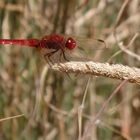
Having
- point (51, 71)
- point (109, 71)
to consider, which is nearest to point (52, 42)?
point (109, 71)

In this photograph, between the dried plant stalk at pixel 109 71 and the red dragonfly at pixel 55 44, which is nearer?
the dried plant stalk at pixel 109 71

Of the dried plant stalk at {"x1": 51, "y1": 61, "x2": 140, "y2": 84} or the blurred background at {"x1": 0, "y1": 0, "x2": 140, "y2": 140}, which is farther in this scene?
the blurred background at {"x1": 0, "y1": 0, "x2": 140, "y2": 140}

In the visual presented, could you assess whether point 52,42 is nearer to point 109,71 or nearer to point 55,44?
point 55,44

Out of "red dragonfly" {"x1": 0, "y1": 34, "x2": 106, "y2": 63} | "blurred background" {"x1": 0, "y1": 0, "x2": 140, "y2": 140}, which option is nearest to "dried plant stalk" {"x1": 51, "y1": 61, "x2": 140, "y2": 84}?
"red dragonfly" {"x1": 0, "y1": 34, "x2": 106, "y2": 63}

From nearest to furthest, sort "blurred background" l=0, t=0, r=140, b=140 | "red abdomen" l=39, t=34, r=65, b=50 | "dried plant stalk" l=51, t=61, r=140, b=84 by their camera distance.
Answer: "dried plant stalk" l=51, t=61, r=140, b=84 → "red abdomen" l=39, t=34, r=65, b=50 → "blurred background" l=0, t=0, r=140, b=140

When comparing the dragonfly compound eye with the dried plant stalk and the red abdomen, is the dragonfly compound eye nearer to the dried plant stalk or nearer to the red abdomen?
the red abdomen

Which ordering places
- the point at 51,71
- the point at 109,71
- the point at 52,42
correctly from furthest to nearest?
the point at 51,71, the point at 52,42, the point at 109,71

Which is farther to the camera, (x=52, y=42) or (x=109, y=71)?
(x=52, y=42)

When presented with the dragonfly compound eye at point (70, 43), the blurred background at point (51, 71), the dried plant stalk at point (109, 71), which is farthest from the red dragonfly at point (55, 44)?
the blurred background at point (51, 71)

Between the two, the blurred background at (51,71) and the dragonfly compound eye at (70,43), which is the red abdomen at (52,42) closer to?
the dragonfly compound eye at (70,43)
